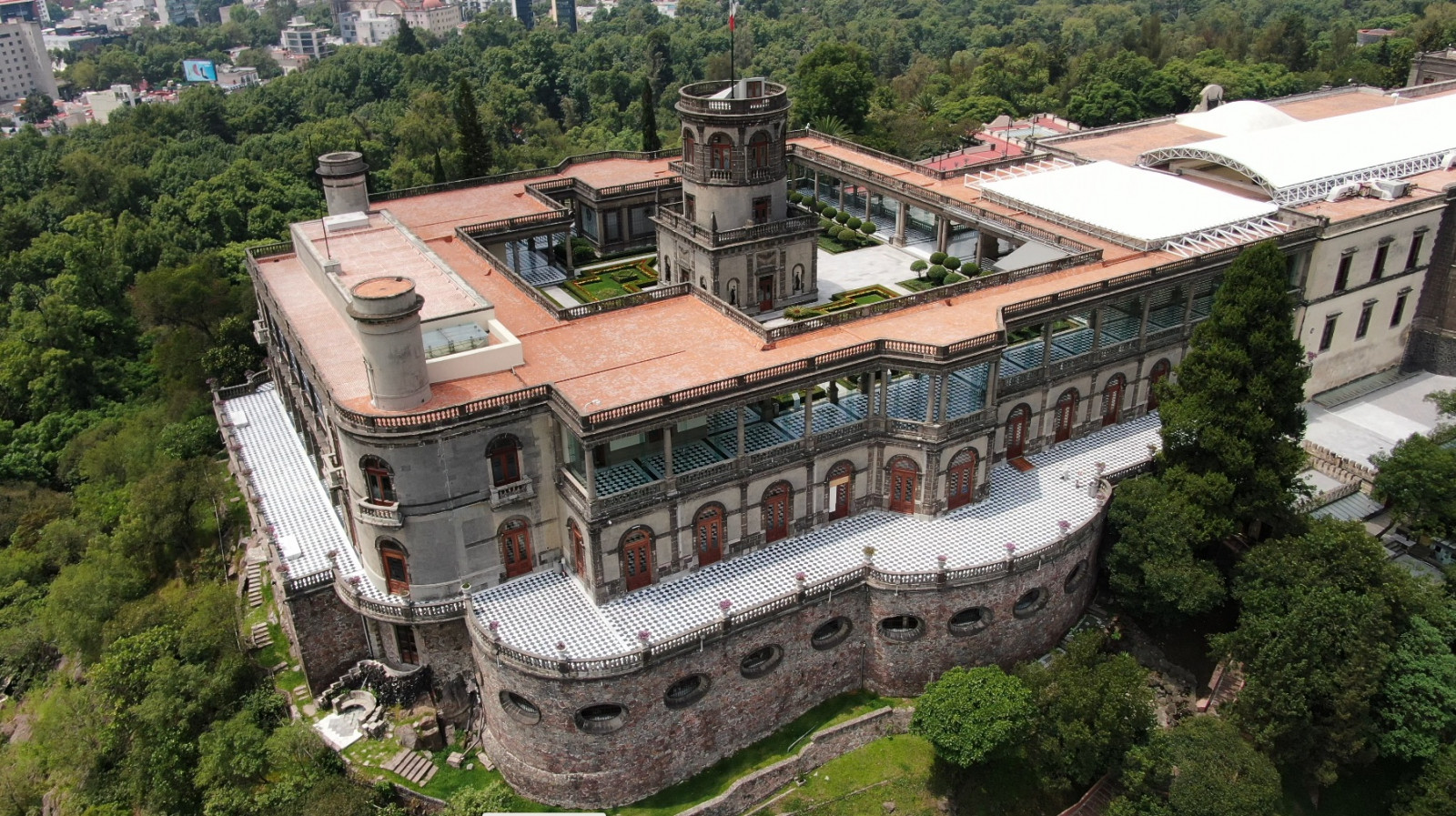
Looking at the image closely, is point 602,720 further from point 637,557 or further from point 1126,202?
point 1126,202

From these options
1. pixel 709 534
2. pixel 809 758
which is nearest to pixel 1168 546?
pixel 809 758

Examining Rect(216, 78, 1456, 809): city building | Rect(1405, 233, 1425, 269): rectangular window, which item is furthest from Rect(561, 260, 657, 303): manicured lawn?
Rect(1405, 233, 1425, 269): rectangular window

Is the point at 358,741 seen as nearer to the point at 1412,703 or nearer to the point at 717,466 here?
the point at 717,466

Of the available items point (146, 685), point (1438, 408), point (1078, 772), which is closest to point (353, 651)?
point (146, 685)

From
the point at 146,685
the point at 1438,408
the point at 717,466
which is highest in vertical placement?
the point at 717,466

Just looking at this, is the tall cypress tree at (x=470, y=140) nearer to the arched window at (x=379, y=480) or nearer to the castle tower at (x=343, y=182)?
the castle tower at (x=343, y=182)

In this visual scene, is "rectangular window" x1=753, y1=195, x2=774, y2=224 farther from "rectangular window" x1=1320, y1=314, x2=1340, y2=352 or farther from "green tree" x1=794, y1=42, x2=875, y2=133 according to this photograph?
"green tree" x1=794, y1=42, x2=875, y2=133
